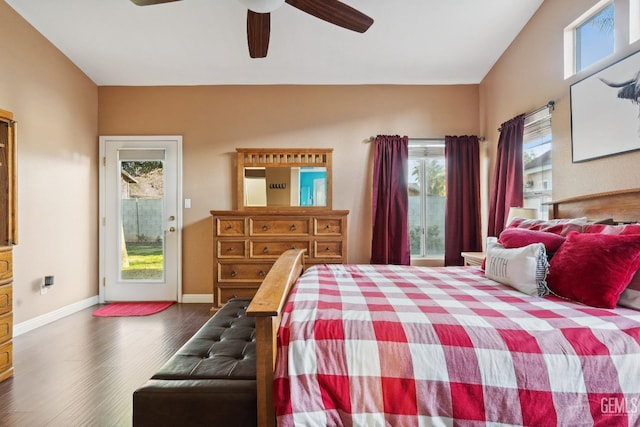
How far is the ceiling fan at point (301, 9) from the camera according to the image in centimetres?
178

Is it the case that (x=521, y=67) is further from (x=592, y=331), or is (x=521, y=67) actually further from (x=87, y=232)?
(x=87, y=232)

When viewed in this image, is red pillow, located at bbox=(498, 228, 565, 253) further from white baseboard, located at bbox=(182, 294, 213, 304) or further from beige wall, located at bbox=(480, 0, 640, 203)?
white baseboard, located at bbox=(182, 294, 213, 304)

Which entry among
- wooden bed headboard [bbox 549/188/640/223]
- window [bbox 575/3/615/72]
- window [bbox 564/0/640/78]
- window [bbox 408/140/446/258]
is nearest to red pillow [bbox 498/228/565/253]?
wooden bed headboard [bbox 549/188/640/223]

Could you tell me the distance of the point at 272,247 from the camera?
10.8 ft

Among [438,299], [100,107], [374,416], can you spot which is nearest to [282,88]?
[100,107]

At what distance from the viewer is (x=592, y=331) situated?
1064 millimetres

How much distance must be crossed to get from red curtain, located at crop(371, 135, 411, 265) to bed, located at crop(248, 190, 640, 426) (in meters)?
2.49

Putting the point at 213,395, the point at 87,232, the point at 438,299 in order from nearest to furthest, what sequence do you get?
the point at 213,395 → the point at 438,299 → the point at 87,232

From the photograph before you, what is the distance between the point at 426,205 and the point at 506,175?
3.14ft

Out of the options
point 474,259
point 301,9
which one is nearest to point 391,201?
point 474,259

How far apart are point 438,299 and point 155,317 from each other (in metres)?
2.98

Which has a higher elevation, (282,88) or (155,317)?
(282,88)

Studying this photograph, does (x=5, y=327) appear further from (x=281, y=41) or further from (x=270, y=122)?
(x=281, y=41)

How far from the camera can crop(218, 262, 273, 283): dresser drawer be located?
10.7 ft
